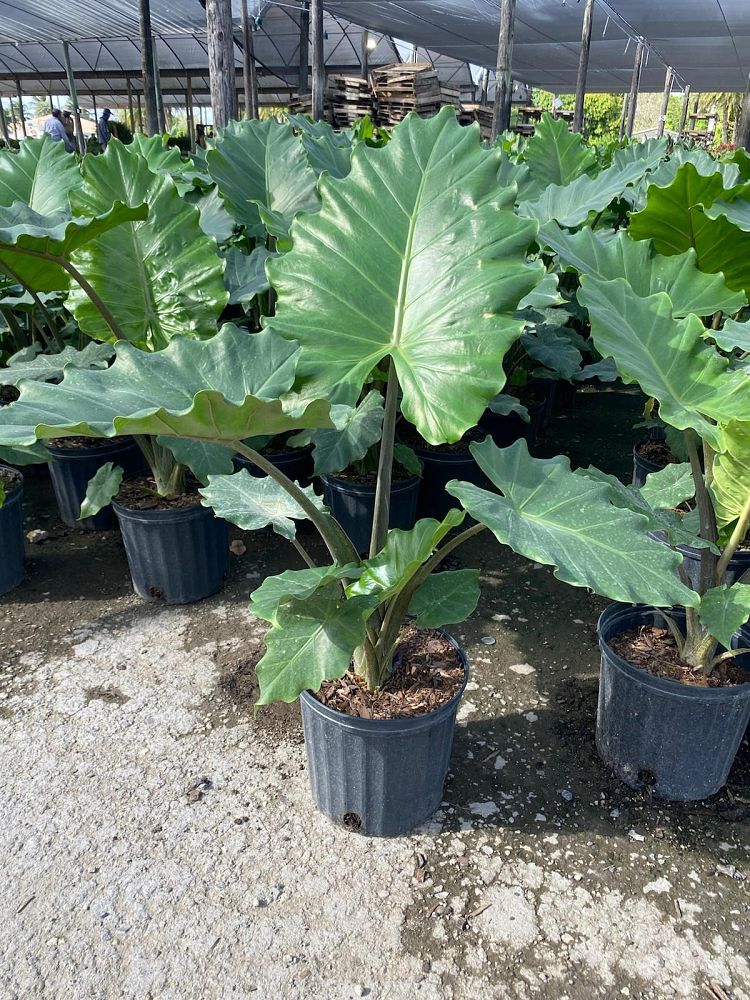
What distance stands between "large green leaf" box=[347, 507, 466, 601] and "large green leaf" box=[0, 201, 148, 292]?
1.00m

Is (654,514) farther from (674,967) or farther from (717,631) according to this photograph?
(674,967)

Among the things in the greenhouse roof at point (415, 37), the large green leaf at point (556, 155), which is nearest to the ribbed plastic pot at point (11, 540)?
the large green leaf at point (556, 155)

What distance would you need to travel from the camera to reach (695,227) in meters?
2.12

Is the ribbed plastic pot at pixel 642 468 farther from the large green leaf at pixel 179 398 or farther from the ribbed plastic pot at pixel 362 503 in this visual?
the large green leaf at pixel 179 398

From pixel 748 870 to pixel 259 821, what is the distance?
40.1 inches

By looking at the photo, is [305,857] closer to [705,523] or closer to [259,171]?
[705,523]

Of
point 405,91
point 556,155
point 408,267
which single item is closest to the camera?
point 408,267

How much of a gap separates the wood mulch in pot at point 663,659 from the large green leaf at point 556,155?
8.73ft

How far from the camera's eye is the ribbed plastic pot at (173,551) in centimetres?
232

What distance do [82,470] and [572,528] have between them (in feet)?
6.69

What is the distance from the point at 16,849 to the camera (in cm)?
155

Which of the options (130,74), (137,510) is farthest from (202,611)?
(130,74)

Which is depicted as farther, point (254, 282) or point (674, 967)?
point (254, 282)

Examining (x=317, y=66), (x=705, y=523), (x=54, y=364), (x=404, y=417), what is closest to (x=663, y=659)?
(x=705, y=523)
